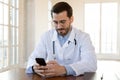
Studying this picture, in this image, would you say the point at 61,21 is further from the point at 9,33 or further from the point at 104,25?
the point at 104,25

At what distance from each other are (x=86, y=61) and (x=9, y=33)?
210 cm

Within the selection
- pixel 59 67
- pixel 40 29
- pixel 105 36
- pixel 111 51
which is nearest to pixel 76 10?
pixel 105 36

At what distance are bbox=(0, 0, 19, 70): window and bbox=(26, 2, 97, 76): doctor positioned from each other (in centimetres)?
147

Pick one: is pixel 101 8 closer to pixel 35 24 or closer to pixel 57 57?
pixel 35 24

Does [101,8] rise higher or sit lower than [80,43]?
higher

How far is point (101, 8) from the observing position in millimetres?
6301

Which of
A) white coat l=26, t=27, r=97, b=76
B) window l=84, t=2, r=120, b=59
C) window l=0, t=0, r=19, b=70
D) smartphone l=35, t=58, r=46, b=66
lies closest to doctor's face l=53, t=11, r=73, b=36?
white coat l=26, t=27, r=97, b=76

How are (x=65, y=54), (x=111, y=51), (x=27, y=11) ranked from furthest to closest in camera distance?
(x=111, y=51), (x=27, y=11), (x=65, y=54)

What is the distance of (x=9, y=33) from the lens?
3.42m

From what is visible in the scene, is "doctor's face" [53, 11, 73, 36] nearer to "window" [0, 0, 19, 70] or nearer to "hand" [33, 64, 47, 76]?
"hand" [33, 64, 47, 76]

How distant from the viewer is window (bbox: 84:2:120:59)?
20.3ft

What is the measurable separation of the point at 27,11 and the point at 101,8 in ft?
9.44

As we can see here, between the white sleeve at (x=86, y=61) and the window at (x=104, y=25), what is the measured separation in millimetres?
4580

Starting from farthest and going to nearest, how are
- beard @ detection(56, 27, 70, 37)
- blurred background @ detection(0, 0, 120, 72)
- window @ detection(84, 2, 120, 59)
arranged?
window @ detection(84, 2, 120, 59)
blurred background @ detection(0, 0, 120, 72)
beard @ detection(56, 27, 70, 37)
